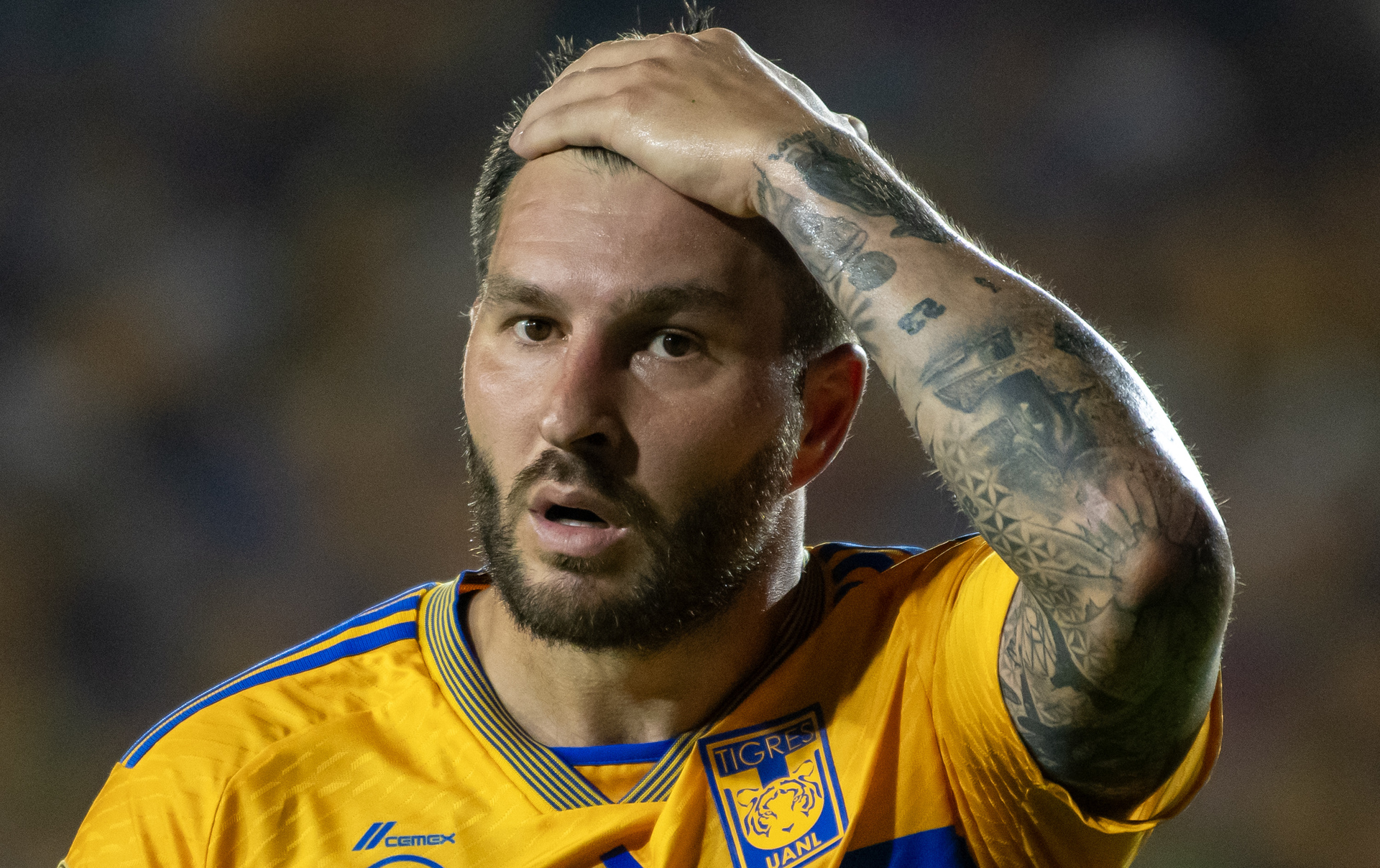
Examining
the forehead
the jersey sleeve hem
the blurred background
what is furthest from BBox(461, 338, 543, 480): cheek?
the blurred background

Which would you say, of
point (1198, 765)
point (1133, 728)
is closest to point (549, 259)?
point (1133, 728)

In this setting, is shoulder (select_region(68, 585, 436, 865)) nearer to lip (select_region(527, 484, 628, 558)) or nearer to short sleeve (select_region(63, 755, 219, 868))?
short sleeve (select_region(63, 755, 219, 868))

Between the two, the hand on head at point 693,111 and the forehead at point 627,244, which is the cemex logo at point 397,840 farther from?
the hand on head at point 693,111

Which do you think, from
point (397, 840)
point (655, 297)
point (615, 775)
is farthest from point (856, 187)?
point (397, 840)

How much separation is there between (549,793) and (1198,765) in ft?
2.85

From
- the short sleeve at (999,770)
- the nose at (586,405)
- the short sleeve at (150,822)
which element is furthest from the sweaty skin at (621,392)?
the short sleeve at (150,822)

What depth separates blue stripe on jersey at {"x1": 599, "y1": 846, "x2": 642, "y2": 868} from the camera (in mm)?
1731

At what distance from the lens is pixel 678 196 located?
1.81 meters

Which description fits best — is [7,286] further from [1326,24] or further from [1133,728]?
[1326,24]

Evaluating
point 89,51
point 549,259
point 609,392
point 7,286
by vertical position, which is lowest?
point 609,392

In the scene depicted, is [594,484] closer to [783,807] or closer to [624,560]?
[624,560]

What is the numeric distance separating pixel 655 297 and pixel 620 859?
2.51 ft

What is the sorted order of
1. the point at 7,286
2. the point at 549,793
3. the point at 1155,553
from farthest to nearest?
1. the point at 7,286
2. the point at 549,793
3. the point at 1155,553

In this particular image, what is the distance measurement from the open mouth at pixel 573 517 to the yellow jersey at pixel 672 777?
13.6 inches
